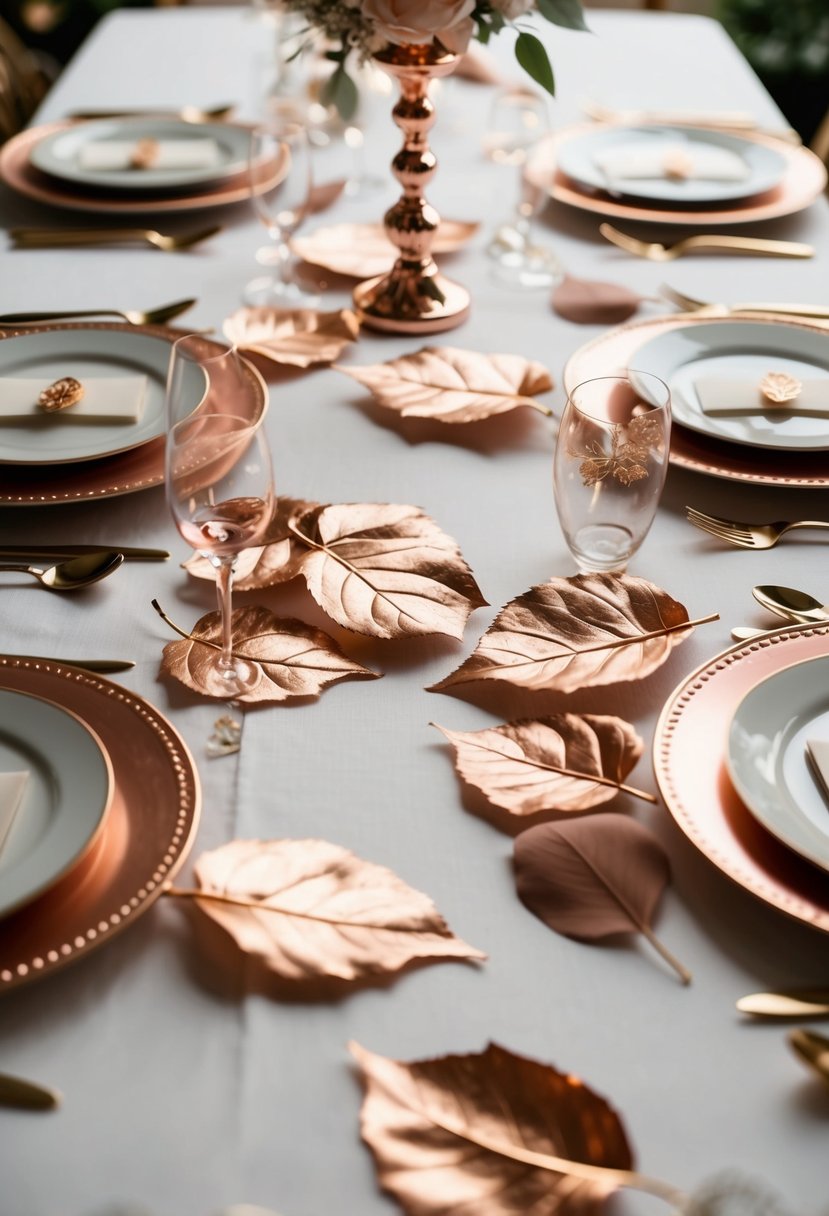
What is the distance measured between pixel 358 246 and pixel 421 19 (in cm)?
39

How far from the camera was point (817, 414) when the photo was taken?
1119 millimetres

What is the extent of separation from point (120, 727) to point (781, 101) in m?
4.14

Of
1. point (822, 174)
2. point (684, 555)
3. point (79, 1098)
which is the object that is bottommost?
point (79, 1098)

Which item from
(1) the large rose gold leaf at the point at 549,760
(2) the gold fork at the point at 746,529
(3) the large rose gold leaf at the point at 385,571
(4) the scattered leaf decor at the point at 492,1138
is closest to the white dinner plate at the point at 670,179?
(2) the gold fork at the point at 746,529

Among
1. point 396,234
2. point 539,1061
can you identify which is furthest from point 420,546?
point 396,234

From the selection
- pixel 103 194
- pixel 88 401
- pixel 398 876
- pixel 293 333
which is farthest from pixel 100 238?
pixel 398 876

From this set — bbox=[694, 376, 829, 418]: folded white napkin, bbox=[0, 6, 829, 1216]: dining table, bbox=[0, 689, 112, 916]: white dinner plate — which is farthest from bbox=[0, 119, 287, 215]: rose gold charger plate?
bbox=[0, 689, 112, 916]: white dinner plate

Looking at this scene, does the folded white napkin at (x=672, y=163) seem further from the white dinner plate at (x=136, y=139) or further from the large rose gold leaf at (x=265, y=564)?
the large rose gold leaf at (x=265, y=564)

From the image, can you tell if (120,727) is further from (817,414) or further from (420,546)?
(817,414)

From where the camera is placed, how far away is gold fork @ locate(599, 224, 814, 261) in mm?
1522

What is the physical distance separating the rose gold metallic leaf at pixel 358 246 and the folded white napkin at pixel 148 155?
0.85 feet

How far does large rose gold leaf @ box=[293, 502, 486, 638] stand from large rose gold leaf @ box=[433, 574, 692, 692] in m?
0.04

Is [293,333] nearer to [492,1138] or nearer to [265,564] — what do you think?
[265,564]

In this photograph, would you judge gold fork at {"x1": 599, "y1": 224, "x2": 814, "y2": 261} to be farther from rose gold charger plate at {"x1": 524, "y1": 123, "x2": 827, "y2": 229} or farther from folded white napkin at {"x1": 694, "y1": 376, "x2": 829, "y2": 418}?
folded white napkin at {"x1": 694, "y1": 376, "x2": 829, "y2": 418}
